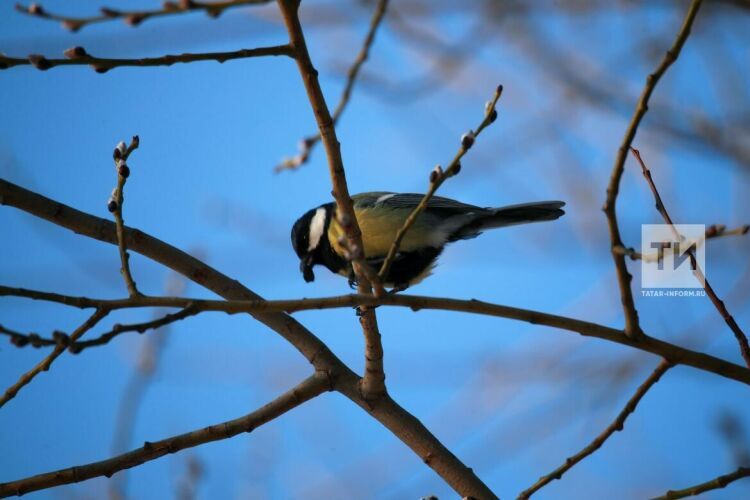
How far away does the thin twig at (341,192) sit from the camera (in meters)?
1.96

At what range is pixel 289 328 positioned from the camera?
9.34ft

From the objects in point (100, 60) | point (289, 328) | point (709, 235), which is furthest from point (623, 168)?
point (289, 328)

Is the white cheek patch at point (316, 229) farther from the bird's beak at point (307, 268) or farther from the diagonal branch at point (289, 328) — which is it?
the diagonal branch at point (289, 328)

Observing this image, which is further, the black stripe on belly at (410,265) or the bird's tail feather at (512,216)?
the black stripe on belly at (410,265)

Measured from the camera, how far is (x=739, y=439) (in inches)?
122

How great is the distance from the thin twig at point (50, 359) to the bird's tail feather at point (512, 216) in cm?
267

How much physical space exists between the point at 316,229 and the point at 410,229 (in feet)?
1.88

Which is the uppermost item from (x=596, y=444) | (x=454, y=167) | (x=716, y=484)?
(x=454, y=167)

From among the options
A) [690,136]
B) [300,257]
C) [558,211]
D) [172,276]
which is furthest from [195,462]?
[690,136]

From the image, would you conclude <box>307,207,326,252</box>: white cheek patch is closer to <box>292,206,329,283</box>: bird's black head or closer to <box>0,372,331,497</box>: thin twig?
<box>292,206,329,283</box>: bird's black head

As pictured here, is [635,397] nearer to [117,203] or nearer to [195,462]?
[117,203]

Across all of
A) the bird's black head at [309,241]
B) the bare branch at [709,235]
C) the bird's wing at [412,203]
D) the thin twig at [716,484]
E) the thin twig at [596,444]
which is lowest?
the thin twig at [716,484]

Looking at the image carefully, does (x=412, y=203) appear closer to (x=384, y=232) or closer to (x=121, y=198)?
(x=384, y=232)

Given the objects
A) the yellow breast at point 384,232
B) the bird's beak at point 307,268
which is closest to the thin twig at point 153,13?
the yellow breast at point 384,232
